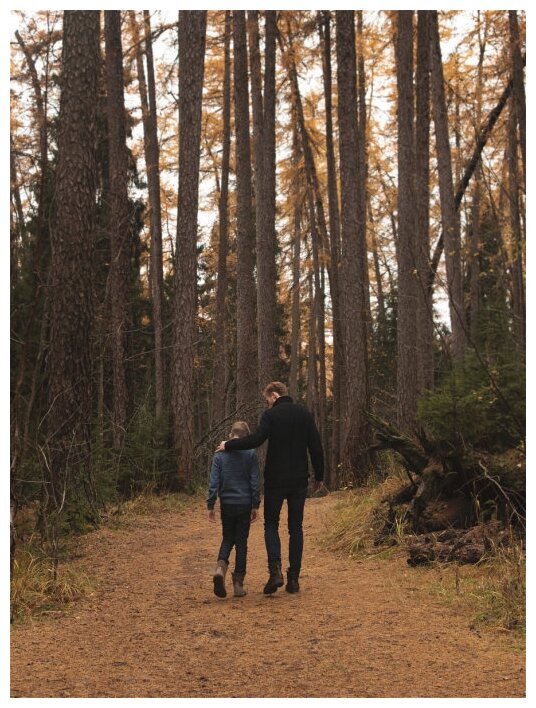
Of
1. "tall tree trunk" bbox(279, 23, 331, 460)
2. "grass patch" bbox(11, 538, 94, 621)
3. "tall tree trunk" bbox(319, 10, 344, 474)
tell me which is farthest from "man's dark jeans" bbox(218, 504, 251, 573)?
"tall tree trunk" bbox(279, 23, 331, 460)

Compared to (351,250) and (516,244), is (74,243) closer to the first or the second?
(516,244)

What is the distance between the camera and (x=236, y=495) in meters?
7.21

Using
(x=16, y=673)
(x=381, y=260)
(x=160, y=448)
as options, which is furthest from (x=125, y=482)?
(x=381, y=260)

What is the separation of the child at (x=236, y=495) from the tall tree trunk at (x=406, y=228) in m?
7.49

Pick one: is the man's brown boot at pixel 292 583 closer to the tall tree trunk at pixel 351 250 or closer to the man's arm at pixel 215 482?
the man's arm at pixel 215 482

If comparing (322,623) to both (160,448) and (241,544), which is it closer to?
(241,544)

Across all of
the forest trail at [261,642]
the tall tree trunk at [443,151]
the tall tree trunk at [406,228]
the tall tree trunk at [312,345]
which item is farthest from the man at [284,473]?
the tall tree trunk at [312,345]

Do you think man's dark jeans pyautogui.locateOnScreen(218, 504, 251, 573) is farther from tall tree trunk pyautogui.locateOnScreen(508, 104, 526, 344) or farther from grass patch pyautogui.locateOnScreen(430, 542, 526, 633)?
tall tree trunk pyautogui.locateOnScreen(508, 104, 526, 344)

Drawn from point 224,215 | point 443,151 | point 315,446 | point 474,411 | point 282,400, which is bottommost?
point 315,446

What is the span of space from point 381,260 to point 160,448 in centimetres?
1962

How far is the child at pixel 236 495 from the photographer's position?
7203mm

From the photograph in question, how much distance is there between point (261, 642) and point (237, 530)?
1.79 meters

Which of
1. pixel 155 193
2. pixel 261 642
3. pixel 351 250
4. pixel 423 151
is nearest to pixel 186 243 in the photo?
pixel 351 250

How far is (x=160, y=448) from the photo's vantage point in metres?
14.2
